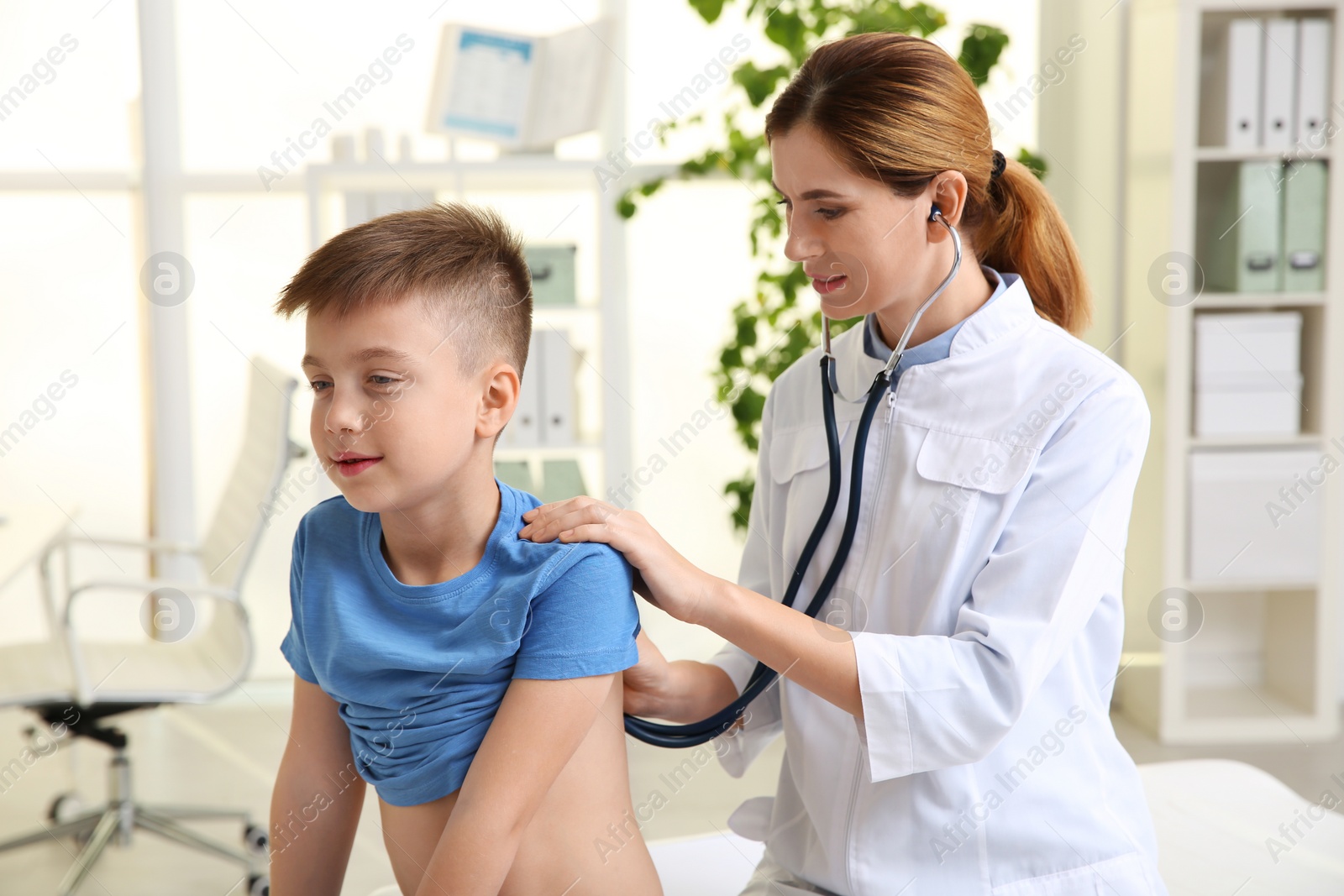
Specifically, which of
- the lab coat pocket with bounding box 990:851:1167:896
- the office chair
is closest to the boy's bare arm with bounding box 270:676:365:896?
the lab coat pocket with bounding box 990:851:1167:896

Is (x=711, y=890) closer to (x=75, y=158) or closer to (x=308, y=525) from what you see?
(x=308, y=525)

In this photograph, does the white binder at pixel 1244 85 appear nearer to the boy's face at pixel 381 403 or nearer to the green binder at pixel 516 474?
the green binder at pixel 516 474

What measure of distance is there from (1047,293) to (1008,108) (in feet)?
7.87

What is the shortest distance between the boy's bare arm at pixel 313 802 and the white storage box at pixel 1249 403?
8.65ft

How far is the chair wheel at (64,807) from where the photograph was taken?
8.64 feet

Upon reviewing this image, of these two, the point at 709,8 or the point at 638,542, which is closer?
the point at 638,542

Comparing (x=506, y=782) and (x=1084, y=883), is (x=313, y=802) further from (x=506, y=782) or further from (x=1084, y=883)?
(x=1084, y=883)

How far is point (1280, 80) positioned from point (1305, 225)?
0.39 metres

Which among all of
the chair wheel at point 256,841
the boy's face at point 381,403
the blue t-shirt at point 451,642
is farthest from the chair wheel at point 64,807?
the boy's face at point 381,403

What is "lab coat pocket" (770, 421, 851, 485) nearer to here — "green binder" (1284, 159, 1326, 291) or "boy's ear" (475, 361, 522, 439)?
"boy's ear" (475, 361, 522, 439)

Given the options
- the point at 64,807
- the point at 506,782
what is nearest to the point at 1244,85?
the point at 506,782

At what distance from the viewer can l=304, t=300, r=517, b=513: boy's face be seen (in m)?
0.95

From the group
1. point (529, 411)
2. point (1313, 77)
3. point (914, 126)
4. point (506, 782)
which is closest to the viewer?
point (506, 782)

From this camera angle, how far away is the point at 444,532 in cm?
104
